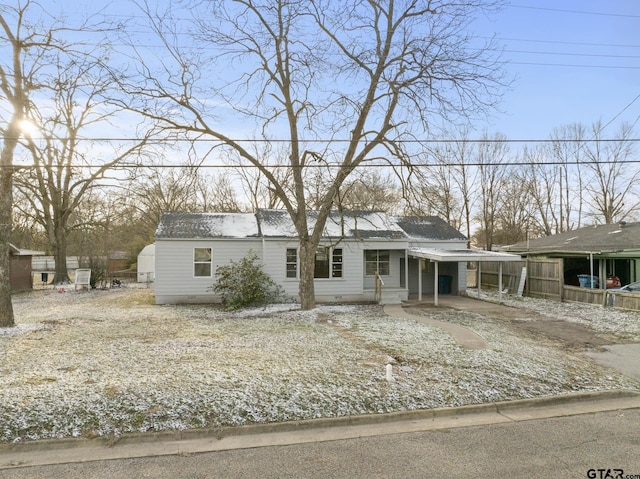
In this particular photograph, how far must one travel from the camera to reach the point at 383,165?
44.0 ft

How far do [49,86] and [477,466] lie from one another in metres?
12.9

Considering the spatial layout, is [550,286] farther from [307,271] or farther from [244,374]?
[244,374]

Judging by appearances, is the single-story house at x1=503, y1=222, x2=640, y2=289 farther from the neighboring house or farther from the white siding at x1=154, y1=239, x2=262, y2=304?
the neighboring house

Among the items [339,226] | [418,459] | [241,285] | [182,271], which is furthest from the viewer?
[339,226]

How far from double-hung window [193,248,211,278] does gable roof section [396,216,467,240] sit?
9.99m

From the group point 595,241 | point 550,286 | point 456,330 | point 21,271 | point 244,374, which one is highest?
point 595,241

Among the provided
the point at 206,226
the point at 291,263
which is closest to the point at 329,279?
the point at 291,263

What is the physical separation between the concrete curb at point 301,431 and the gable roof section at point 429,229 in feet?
49.5

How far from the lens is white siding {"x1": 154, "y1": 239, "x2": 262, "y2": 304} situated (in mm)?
16938

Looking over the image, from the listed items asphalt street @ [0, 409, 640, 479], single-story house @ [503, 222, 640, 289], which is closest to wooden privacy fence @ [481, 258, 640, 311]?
single-story house @ [503, 222, 640, 289]

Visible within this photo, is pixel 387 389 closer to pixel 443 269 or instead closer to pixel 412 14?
pixel 412 14

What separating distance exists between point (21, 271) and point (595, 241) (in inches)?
1193

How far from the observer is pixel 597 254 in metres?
17.6

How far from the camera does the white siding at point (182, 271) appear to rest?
16938 mm
